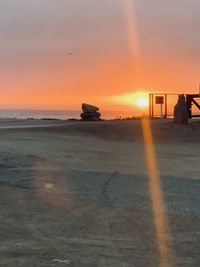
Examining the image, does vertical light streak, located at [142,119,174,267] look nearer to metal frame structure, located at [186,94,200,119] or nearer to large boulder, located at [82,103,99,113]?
metal frame structure, located at [186,94,200,119]

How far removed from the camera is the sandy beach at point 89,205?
736 centimetres

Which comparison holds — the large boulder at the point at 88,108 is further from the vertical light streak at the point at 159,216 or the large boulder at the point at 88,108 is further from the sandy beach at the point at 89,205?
the vertical light streak at the point at 159,216

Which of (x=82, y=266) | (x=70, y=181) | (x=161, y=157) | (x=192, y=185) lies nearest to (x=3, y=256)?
(x=82, y=266)

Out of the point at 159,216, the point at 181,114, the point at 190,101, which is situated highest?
the point at 190,101

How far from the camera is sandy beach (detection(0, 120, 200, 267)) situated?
7.36 metres

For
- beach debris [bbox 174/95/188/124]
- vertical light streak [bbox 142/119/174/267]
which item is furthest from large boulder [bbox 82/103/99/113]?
vertical light streak [bbox 142/119/174/267]

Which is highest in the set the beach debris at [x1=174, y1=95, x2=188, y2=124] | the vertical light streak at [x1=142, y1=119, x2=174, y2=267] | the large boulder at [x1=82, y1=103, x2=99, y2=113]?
the large boulder at [x1=82, y1=103, x2=99, y2=113]

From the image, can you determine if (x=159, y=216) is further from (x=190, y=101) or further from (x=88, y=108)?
(x=88, y=108)

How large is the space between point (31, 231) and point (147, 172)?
613 centimetres

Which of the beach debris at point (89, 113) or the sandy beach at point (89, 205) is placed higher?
the beach debris at point (89, 113)

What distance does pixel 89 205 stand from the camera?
1005 cm

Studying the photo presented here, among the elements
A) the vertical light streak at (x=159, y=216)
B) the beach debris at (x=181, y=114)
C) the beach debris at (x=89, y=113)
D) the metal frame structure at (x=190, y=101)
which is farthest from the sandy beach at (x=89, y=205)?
the beach debris at (x=89, y=113)

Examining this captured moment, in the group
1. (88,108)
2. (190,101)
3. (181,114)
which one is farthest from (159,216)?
(88,108)

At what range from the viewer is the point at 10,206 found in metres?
9.81
